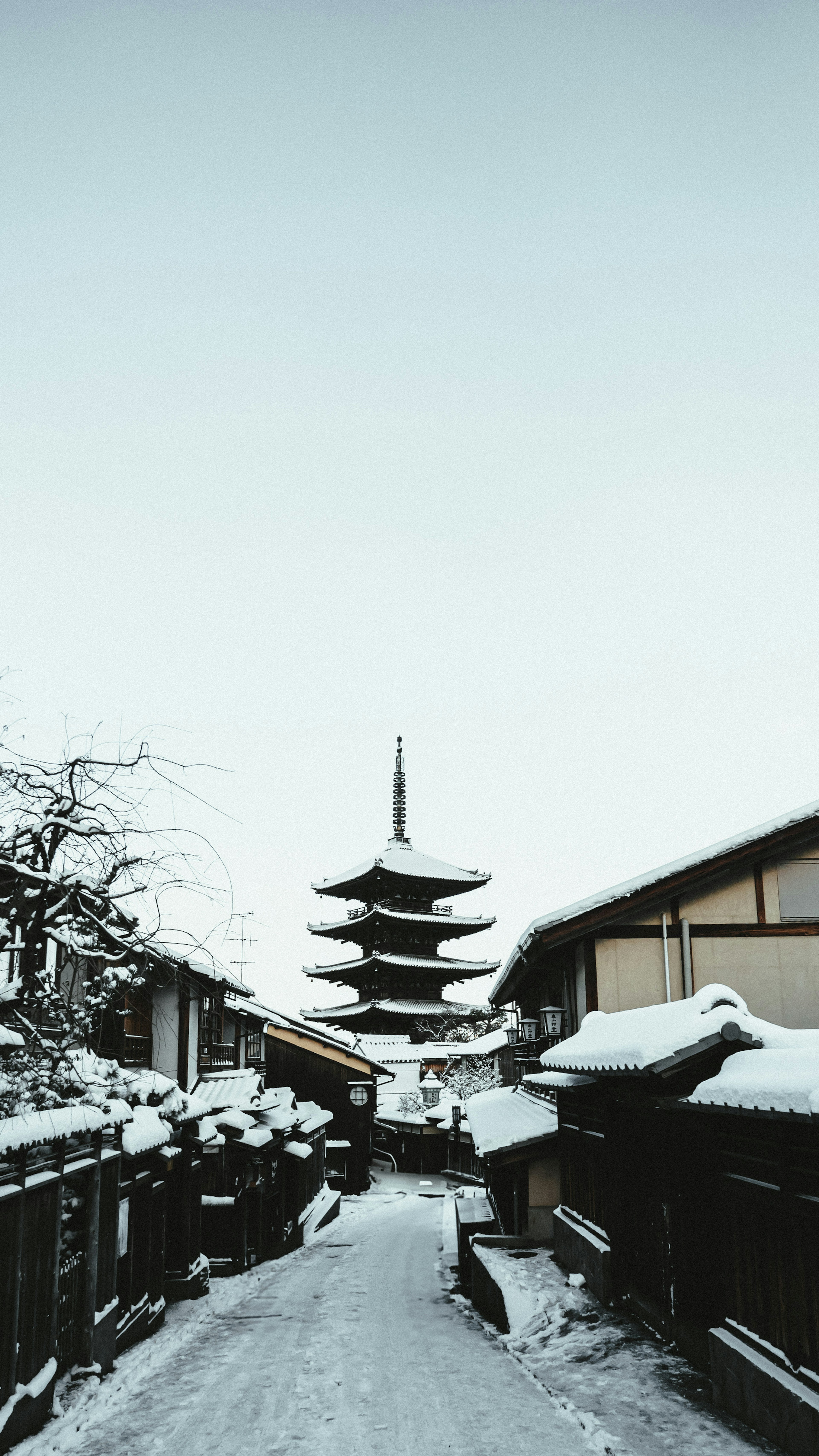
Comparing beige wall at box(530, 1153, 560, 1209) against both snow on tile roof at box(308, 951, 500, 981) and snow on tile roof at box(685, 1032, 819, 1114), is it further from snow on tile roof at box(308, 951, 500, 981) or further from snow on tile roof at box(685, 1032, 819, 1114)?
snow on tile roof at box(308, 951, 500, 981)

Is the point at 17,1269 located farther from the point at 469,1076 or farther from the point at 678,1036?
the point at 469,1076

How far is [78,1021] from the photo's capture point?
888 cm

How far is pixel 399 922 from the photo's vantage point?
Answer: 2217 inches

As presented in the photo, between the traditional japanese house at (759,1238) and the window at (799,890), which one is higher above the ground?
the window at (799,890)

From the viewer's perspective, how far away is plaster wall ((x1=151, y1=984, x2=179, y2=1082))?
21.9 metres

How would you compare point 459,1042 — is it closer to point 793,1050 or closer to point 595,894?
point 595,894

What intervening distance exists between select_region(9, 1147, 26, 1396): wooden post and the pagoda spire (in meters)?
51.8

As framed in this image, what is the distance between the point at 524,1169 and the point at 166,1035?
28.1 feet

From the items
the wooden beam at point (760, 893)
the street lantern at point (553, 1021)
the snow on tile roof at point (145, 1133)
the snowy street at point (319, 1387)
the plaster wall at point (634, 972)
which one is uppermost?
the wooden beam at point (760, 893)

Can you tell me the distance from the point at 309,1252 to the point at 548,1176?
31.3 ft

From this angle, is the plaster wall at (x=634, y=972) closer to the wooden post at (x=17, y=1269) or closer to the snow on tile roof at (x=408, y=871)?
the wooden post at (x=17, y=1269)

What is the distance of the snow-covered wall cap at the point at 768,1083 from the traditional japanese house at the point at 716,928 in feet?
21.8

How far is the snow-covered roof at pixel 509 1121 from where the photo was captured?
17.8 metres

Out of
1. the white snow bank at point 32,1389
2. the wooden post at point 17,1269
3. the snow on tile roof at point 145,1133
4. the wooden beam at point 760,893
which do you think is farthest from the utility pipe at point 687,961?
the wooden post at point 17,1269
